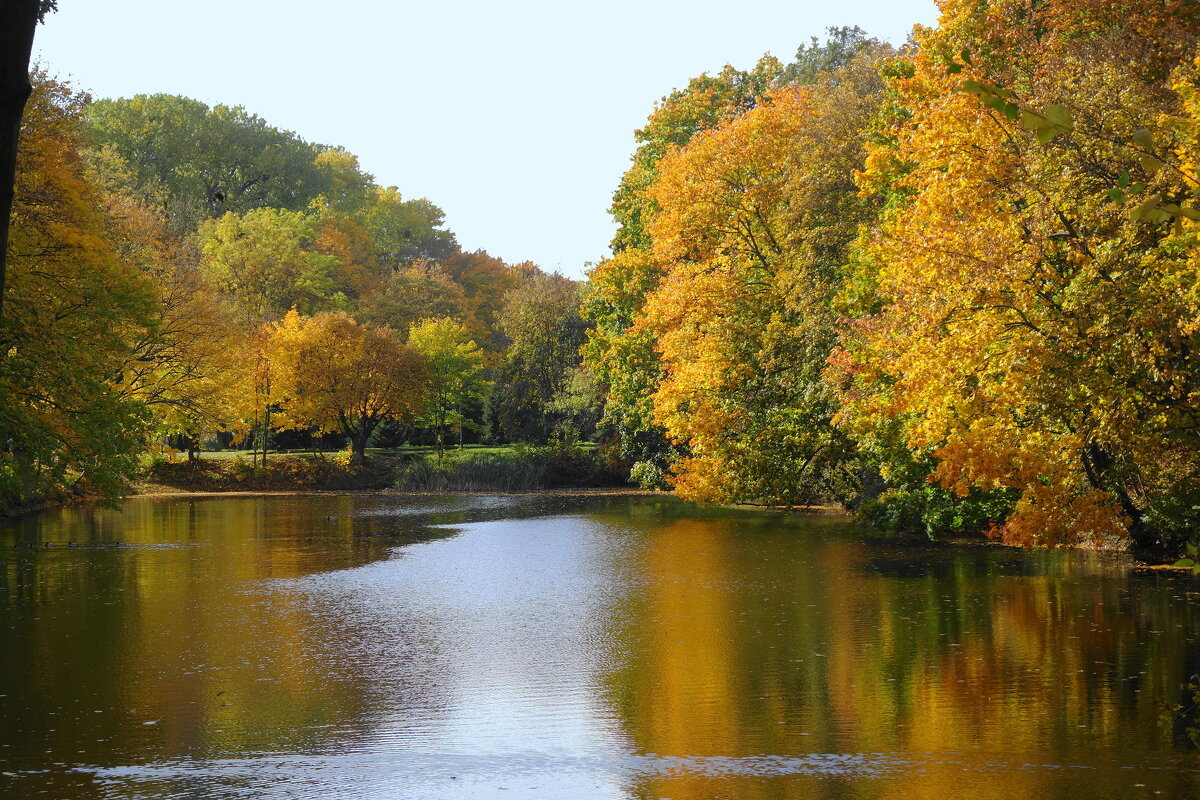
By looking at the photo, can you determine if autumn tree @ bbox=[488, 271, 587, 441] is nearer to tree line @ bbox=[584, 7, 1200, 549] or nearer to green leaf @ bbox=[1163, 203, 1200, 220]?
tree line @ bbox=[584, 7, 1200, 549]

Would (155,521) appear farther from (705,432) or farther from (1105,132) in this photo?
(1105,132)

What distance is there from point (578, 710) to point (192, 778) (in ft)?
11.1

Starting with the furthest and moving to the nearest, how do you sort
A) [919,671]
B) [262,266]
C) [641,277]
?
1. [262,266]
2. [641,277]
3. [919,671]

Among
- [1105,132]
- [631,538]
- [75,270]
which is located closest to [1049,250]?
[1105,132]

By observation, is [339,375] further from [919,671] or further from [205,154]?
[919,671]

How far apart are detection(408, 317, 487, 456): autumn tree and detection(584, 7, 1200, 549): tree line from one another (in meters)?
22.2

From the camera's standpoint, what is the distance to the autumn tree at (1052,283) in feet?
54.2

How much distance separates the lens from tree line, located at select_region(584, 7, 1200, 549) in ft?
54.7

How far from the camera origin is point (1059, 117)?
2.92m

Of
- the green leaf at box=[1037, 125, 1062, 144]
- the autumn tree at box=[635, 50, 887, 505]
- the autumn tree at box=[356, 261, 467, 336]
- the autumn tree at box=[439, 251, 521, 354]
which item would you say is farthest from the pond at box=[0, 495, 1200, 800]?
the autumn tree at box=[439, 251, 521, 354]

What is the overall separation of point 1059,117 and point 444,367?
169 ft

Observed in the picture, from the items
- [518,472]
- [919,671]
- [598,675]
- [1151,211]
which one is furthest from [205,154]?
[1151,211]

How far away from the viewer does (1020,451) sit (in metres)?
18.3

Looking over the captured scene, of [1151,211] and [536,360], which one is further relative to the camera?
[536,360]
